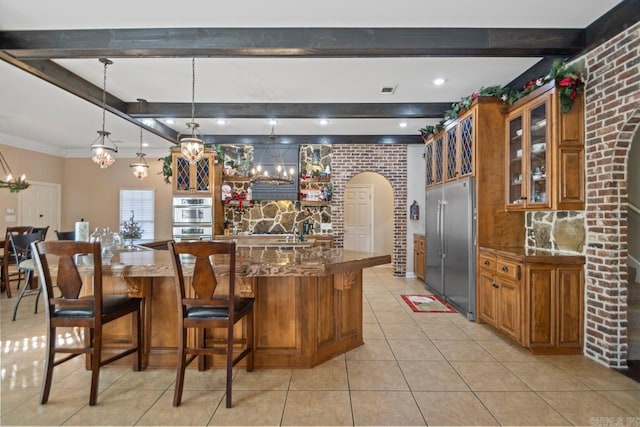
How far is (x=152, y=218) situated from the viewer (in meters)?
7.80

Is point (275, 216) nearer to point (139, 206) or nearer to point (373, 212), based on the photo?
point (373, 212)

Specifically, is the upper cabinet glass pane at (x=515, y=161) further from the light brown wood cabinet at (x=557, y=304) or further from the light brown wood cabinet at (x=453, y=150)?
the light brown wood cabinet at (x=557, y=304)

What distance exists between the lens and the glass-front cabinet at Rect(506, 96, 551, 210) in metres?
3.10

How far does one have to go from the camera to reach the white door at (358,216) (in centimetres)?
807

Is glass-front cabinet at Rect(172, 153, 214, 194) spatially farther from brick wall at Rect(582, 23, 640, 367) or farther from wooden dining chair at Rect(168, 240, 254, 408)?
brick wall at Rect(582, 23, 640, 367)

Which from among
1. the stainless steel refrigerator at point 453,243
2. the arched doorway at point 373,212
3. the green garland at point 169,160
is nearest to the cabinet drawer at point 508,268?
the stainless steel refrigerator at point 453,243

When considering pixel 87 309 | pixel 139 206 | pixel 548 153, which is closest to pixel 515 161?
pixel 548 153

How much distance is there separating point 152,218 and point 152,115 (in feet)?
12.1

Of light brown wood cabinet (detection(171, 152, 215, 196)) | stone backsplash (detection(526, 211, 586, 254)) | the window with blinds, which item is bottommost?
stone backsplash (detection(526, 211, 586, 254))

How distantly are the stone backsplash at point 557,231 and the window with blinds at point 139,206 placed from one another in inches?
308

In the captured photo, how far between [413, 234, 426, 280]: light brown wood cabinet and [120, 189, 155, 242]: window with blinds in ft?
20.6

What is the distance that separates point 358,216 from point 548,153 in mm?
5244

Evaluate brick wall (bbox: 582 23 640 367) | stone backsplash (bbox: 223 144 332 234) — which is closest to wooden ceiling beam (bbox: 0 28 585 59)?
brick wall (bbox: 582 23 640 367)

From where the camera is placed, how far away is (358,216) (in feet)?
26.6
